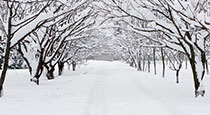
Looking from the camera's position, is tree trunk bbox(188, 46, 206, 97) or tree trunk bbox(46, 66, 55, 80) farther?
tree trunk bbox(46, 66, 55, 80)

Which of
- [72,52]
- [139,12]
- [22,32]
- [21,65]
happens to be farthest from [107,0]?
[21,65]

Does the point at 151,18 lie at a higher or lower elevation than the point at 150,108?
higher

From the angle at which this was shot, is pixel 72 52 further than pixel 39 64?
Yes

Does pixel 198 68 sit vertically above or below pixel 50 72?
above

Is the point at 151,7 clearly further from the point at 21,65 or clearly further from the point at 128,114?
the point at 21,65

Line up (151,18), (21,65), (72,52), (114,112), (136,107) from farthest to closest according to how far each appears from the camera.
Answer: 1. (21,65)
2. (72,52)
3. (151,18)
4. (136,107)
5. (114,112)

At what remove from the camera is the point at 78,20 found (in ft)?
35.6

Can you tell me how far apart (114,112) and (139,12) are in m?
3.29

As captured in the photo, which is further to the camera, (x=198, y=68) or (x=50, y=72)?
(x=50, y=72)

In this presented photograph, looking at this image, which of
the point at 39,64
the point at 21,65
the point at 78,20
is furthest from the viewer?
the point at 21,65

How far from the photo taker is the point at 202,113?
4750mm

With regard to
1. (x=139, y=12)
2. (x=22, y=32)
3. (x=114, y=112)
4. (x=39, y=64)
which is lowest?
(x=114, y=112)

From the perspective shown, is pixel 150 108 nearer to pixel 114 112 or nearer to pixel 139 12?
pixel 114 112

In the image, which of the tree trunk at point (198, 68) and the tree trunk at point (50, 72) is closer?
the tree trunk at point (198, 68)
